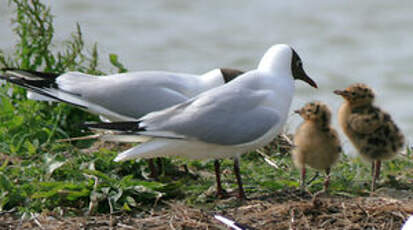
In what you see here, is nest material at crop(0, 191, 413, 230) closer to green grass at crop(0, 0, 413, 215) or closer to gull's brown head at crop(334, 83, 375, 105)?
green grass at crop(0, 0, 413, 215)

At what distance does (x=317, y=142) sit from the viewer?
5.54 metres

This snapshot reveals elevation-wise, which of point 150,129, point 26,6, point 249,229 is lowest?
point 249,229

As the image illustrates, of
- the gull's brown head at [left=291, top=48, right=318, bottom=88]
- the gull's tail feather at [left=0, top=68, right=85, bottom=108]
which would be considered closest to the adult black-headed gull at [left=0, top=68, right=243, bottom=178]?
the gull's tail feather at [left=0, top=68, right=85, bottom=108]

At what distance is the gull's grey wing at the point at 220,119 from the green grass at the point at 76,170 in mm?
412

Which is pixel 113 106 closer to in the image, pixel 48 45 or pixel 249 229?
pixel 48 45

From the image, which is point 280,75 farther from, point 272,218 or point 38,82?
point 38,82

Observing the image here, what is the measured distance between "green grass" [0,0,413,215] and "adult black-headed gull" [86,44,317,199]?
28cm

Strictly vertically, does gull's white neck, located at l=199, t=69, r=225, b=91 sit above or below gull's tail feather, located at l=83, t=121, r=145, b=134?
above

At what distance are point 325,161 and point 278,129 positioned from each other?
0.39 meters

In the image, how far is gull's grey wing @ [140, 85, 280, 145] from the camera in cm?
529

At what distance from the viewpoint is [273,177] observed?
5.97 metres

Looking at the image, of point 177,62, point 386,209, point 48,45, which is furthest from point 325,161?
point 177,62

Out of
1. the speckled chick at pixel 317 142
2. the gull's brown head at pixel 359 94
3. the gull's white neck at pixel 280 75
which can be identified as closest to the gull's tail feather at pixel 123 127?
the gull's white neck at pixel 280 75

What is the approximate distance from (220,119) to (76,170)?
43.6 inches
